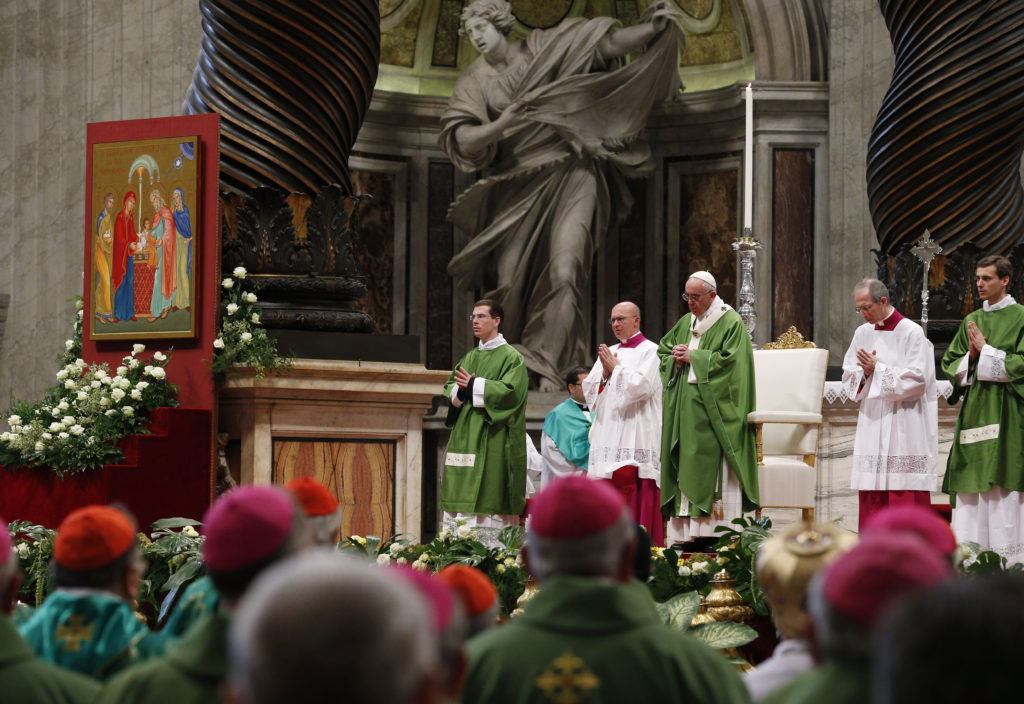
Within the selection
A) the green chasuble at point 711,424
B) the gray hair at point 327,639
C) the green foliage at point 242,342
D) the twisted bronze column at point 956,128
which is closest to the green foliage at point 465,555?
the green foliage at point 242,342

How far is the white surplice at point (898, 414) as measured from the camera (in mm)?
7543

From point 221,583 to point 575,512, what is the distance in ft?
1.92

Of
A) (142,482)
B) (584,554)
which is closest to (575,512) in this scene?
(584,554)

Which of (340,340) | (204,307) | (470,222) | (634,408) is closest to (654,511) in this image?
(634,408)

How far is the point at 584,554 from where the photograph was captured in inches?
95.2

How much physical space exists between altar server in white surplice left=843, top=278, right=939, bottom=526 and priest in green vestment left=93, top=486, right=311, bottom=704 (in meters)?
5.57

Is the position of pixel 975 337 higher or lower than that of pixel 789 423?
higher

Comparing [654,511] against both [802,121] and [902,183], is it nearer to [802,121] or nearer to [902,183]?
[902,183]

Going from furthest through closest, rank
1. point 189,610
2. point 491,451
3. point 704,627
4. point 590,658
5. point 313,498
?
1. point 491,451
2. point 704,627
3. point 313,498
4. point 189,610
5. point 590,658

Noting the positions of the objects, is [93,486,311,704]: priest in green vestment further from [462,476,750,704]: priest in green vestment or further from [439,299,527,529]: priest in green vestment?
[439,299,527,529]: priest in green vestment

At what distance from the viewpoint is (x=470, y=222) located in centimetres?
1148

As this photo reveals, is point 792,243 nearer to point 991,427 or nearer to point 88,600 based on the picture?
point 991,427

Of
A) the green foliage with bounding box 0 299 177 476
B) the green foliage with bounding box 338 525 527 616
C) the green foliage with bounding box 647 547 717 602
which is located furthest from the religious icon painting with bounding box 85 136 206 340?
the green foliage with bounding box 647 547 717 602

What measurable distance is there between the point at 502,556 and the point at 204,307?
2503 mm
